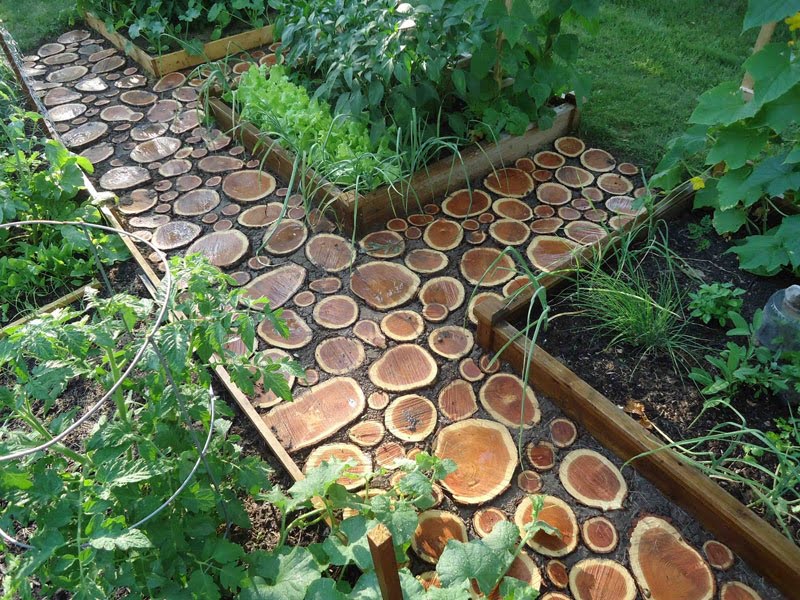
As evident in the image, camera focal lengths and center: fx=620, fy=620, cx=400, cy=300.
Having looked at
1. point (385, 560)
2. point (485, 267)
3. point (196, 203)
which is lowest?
point (196, 203)

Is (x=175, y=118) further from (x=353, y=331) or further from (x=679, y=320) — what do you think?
(x=679, y=320)

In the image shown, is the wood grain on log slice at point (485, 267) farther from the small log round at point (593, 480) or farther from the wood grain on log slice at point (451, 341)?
the small log round at point (593, 480)

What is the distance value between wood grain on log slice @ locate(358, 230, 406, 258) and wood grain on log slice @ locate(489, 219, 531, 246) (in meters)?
0.41

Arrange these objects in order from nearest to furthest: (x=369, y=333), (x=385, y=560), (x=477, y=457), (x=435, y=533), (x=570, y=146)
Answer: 1. (x=385, y=560)
2. (x=435, y=533)
3. (x=477, y=457)
4. (x=369, y=333)
5. (x=570, y=146)

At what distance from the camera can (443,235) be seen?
2.73 m

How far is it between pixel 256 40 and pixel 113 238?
79.6 inches

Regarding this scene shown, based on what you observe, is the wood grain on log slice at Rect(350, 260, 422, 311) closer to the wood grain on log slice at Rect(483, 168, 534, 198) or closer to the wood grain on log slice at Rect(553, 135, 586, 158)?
the wood grain on log slice at Rect(483, 168, 534, 198)

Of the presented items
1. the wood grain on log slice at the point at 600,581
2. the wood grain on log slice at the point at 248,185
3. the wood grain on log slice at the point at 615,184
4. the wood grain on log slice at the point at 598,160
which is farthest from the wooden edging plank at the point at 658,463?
the wood grain on log slice at the point at 248,185

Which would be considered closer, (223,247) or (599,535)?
(599,535)

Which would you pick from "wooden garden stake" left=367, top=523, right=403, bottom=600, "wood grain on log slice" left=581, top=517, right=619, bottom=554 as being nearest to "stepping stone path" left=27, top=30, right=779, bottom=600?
"wood grain on log slice" left=581, top=517, right=619, bottom=554

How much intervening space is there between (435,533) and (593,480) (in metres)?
0.52

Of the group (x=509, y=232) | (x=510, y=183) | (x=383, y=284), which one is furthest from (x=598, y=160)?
(x=383, y=284)

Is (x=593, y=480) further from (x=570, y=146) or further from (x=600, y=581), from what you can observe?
(x=570, y=146)

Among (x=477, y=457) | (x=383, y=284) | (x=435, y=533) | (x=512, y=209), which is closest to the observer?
(x=435, y=533)
